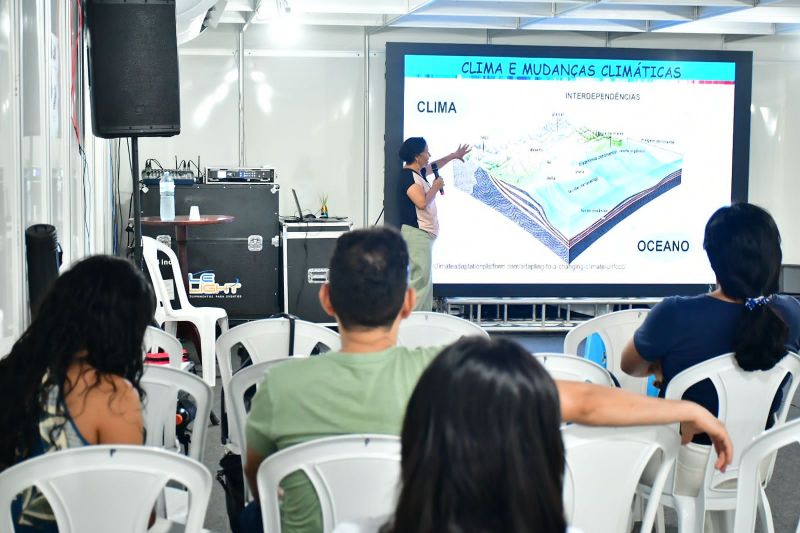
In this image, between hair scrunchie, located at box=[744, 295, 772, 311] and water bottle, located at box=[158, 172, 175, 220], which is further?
water bottle, located at box=[158, 172, 175, 220]

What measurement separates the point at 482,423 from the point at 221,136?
775 cm

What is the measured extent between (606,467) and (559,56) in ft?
21.9

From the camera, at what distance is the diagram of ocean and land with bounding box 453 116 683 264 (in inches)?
331

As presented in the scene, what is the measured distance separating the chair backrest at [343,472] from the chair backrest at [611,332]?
2.06 metres

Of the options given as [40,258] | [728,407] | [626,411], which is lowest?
[728,407]

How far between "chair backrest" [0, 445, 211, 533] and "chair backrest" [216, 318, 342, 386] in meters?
1.75

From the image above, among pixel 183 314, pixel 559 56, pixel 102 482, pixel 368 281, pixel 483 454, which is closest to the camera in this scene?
pixel 483 454

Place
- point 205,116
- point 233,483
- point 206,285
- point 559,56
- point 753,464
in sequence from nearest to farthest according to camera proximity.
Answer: point 753,464, point 233,483, point 206,285, point 559,56, point 205,116

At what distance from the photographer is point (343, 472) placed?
1.88 metres

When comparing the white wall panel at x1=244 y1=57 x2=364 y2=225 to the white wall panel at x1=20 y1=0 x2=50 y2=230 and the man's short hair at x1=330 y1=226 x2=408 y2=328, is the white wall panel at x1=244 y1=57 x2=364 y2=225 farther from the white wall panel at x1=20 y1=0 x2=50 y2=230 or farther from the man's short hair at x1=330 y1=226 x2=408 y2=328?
the man's short hair at x1=330 y1=226 x2=408 y2=328

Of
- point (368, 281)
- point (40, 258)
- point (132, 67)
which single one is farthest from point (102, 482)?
point (132, 67)

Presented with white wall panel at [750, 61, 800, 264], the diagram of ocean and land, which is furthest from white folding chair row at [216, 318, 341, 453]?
white wall panel at [750, 61, 800, 264]

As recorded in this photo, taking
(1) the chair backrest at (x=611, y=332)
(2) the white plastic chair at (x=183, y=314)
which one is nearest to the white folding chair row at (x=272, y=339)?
(1) the chair backrest at (x=611, y=332)

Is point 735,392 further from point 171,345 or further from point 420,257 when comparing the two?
point 420,257
